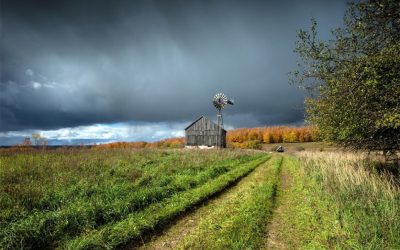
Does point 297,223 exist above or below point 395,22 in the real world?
below

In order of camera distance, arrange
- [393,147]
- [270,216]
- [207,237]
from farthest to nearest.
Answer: [393,147]
[270,216]
[207,237]

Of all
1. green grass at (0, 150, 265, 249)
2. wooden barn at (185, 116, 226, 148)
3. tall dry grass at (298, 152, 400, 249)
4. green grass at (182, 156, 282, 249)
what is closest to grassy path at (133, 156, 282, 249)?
green grass at (182, 156, 282, 249)

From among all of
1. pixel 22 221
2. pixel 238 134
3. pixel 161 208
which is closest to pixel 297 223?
pixel 161 208

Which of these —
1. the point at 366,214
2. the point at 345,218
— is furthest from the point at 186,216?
the point at 366,214

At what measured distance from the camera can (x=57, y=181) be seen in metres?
11.6

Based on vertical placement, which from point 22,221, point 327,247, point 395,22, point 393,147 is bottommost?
point 327,247

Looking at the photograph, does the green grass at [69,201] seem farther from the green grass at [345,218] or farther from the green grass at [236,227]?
the green grass at [345,218]

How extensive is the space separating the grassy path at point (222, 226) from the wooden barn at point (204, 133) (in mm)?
52792

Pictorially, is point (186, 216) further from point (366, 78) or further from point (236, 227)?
point (366, 78)

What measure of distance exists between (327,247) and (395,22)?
994cm

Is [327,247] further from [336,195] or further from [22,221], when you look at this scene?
[22,221]

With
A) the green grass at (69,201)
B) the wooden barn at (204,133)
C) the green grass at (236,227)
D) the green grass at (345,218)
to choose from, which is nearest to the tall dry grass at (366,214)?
the green grass at (345,218)

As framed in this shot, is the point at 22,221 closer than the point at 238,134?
Yes

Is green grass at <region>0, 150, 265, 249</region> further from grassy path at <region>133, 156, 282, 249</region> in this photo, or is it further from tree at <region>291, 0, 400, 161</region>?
tree at <region>291, 0, 400, 161</region>
